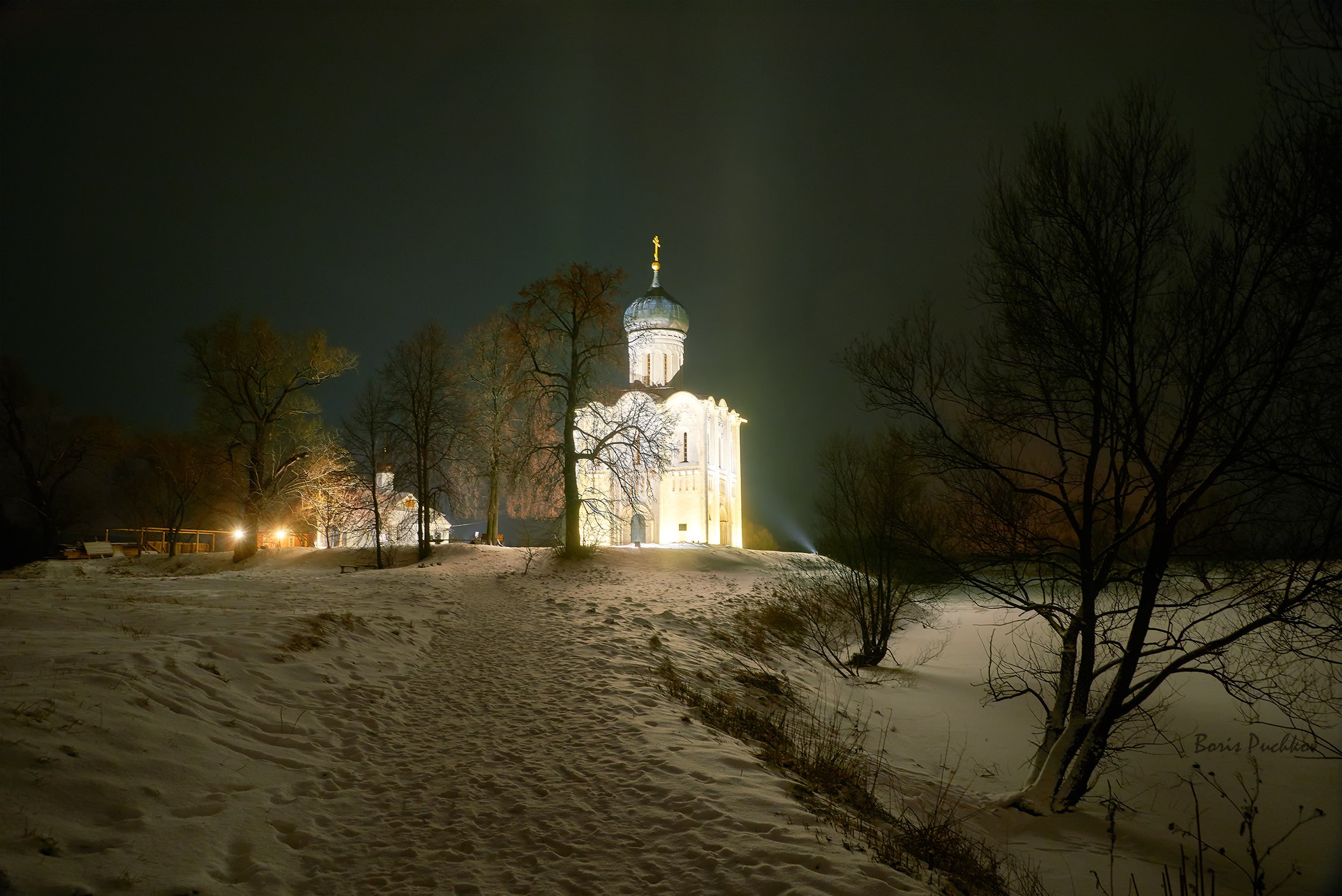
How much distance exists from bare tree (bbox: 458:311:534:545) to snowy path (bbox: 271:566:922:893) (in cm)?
1539

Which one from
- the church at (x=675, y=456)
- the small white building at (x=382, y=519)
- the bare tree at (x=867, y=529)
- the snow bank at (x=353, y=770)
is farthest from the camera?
the church at (x=675, y=456)

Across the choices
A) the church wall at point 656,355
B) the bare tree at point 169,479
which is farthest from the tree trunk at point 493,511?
the church wall at point 656,355

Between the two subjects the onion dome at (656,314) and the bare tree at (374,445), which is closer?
Result: the bare tree at (374,445)

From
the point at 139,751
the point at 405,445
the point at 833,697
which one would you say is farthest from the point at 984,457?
the point at 405,445

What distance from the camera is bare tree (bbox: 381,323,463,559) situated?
24.9 m

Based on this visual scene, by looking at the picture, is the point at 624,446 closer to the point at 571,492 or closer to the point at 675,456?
the point at 571,492

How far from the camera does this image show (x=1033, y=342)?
834cm

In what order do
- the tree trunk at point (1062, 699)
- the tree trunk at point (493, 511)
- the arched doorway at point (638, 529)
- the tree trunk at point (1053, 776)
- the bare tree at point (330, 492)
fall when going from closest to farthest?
the tree trunk at point (1053, 776) → the tree trunk at point (1062, 699) → the bare tree at point (330, 492) → the tree trunk at point (493, 511) → the arched doorway at point (638, 529)

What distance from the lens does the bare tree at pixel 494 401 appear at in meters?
23.6

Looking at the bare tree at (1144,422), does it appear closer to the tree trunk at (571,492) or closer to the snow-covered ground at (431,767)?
the snow-covered ground at (431,767)

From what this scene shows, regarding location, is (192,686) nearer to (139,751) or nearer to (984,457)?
(139,751)

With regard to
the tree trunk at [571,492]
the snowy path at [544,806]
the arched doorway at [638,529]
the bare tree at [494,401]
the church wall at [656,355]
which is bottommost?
the snowy path at [544,806]

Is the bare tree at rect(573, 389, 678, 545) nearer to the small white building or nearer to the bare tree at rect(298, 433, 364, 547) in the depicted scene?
the small white building

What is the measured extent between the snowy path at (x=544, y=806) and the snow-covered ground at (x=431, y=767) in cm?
3
